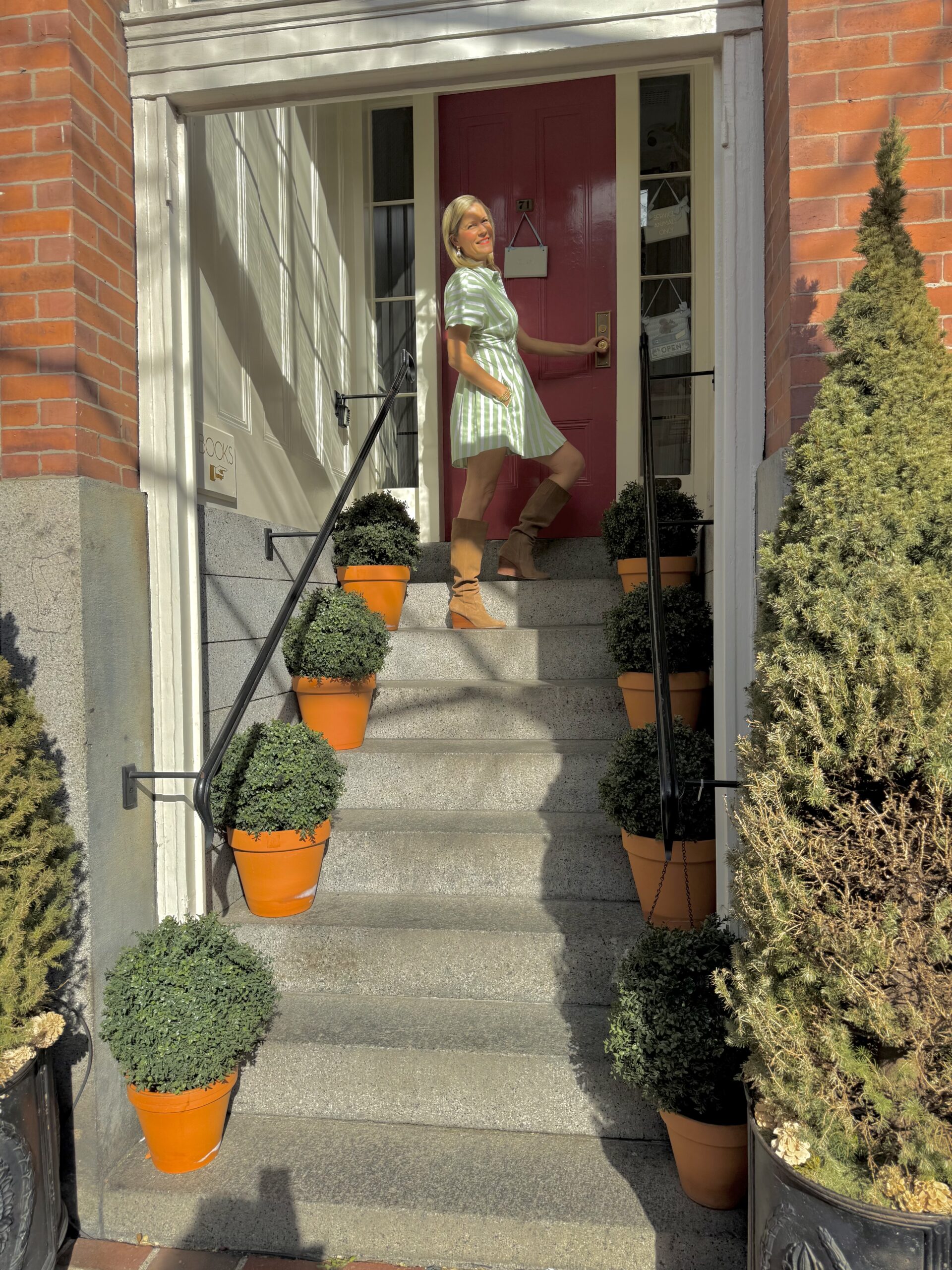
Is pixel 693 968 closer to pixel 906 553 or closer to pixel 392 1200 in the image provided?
pixel 392 1200

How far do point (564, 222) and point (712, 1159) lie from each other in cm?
450

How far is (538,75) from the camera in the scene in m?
2.47

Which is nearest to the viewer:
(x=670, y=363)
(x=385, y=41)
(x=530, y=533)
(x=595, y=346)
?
(x=385, y=41)

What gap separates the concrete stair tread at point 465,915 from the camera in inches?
104

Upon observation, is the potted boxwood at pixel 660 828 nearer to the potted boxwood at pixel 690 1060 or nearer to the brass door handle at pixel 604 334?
the potted boxwood at pixel 690 1060

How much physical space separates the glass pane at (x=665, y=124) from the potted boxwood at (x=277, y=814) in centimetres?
376

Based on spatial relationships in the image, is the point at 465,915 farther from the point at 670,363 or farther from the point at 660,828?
the point at 670,363

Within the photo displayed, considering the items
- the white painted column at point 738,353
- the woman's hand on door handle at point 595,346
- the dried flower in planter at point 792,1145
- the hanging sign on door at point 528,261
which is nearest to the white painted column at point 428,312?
the hanging sign on door at point 528,261

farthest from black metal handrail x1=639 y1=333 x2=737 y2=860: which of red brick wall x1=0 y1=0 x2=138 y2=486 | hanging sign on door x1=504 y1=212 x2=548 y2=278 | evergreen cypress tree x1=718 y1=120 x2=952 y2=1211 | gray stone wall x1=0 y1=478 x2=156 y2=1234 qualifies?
hanging sign on door x1=504 y1=212 x2=548 y2=278

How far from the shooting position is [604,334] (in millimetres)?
4828

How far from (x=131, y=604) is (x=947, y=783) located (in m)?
2.07

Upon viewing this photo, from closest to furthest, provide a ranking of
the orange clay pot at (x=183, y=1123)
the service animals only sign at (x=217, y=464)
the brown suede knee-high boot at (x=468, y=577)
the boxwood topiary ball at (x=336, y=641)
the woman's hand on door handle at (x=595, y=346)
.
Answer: the orange clay pot at (x=183, y=1123)
the service animals only sign at (x=217, y=464)
the boxwood topiary ball at (x=336, y=641)
the brown suede knee-high boot at (x=468, y=577)
the woman's hand on door handle at (x=595, y=346)

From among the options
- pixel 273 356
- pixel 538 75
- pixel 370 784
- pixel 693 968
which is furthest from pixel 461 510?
pixel 693 968

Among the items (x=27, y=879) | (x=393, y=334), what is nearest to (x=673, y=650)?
(x=27, y=879)
